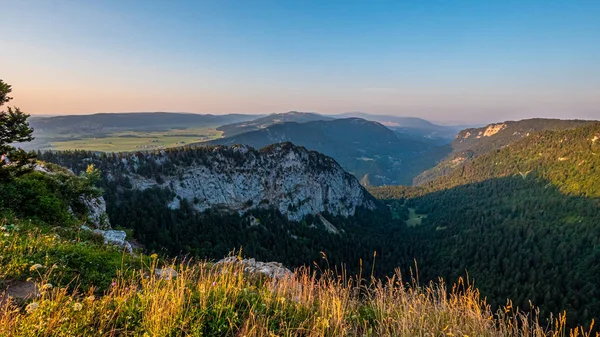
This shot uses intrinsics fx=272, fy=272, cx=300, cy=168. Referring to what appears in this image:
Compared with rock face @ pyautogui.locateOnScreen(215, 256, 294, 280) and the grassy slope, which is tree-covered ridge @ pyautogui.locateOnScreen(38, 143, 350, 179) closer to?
rock face @ pyautogui.locateOnScreen(215, 256, 294, 280)

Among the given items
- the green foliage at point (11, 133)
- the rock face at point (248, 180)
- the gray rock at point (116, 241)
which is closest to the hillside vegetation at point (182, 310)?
the gray rock at point (116, 241)

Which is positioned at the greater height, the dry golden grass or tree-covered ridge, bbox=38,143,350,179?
the dry golden grass

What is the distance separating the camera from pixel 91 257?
8.14 metres

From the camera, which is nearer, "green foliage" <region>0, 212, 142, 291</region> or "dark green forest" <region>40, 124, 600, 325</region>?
"green foliage" <region>0, 212, 142, 291</region>

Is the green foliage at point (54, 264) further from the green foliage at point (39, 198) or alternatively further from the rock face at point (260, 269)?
the green foliage at point (39, 198)

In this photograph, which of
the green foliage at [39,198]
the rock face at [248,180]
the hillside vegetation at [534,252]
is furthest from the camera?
the rock face at [248,180]

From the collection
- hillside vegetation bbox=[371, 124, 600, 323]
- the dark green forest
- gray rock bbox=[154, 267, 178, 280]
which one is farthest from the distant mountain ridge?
gray rock bbox=[154, 267, 178, 280]

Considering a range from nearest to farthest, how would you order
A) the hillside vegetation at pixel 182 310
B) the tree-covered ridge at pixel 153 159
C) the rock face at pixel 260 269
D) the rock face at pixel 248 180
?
the hillside vegetation at pixel 182 310 → the rock face at pixel 260 269 → the tree-covered ridge at pixel 153 159 → the rock face at pixel 248 180

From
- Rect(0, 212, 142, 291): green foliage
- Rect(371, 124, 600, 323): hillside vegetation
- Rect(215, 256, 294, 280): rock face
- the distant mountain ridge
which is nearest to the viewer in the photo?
Rect(0, 212, 142, 291): green foliage

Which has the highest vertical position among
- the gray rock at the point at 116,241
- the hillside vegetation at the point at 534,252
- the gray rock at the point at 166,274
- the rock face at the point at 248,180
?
the gray rock at the point at 166,274

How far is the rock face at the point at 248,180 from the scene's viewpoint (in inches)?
5234

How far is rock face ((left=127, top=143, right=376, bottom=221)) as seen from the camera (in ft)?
436

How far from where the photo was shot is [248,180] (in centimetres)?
15925

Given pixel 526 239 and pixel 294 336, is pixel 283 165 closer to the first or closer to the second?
pixel 526 239
